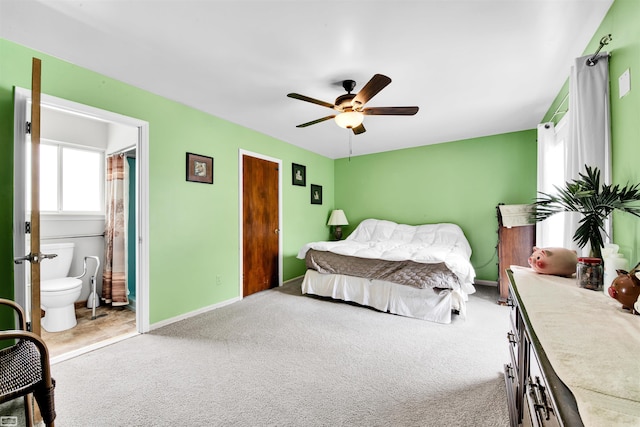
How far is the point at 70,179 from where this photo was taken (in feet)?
11.2

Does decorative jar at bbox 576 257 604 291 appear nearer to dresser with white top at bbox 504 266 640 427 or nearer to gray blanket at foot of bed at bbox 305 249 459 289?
dresser with white top at bbox 504 266 640 427

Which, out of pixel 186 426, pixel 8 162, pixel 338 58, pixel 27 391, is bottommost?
pixel 186 426

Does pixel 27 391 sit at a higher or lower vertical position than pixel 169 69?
lower

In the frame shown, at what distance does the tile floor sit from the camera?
93.7 inches

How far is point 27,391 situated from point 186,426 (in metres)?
0.74

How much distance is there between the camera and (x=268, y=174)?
13.7ft

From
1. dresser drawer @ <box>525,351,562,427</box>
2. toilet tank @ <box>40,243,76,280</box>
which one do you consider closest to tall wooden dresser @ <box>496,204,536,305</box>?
dresser drawer @ <box>525,351,562,427</box>

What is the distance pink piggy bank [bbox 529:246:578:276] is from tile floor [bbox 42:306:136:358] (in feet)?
11.3

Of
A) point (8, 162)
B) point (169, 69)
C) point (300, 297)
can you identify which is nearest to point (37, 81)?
point (8, 162)

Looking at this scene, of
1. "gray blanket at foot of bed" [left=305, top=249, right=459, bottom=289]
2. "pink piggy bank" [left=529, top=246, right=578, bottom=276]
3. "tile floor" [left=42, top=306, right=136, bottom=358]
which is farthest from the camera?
"gray blanket at foot of bed" [left=305, top=249, right=459, bottom=289]

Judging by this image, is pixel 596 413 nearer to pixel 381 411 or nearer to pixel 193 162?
pixel 381 411

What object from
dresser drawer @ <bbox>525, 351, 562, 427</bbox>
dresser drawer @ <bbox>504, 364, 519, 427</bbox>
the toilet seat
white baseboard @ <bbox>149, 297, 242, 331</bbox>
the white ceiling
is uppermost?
the white ceiling

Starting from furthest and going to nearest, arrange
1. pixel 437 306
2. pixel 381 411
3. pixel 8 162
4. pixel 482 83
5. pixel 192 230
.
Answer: pixel 192 230
pixel 437 306
pixel 482 83
pixel 8 162
pixel 381 411

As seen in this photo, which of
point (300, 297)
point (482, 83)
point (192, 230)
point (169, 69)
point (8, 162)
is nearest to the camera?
point (8, 162)
